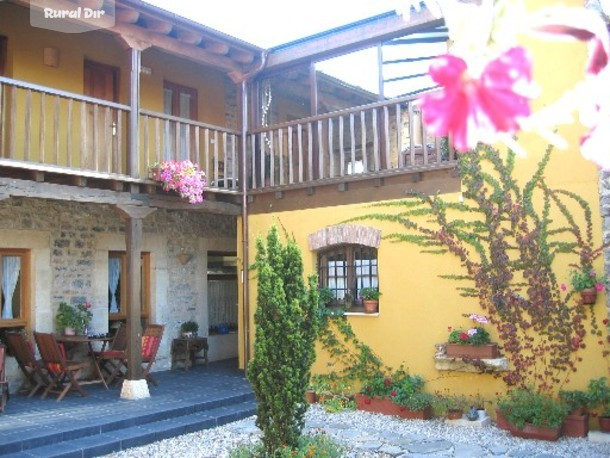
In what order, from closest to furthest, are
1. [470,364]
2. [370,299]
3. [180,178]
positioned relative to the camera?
[470,364]
[180,178]
[370,299]

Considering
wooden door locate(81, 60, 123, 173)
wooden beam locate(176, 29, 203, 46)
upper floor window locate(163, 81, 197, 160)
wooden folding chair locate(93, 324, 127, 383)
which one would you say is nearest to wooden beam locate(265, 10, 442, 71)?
wooden beam locate(176, 29, 203, 46)

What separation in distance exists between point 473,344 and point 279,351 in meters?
3.25

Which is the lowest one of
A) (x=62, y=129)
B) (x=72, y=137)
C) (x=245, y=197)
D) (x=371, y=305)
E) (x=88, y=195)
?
(x=371, y=305)

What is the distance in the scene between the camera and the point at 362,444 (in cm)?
663

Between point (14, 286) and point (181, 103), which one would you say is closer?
point (14, 286)

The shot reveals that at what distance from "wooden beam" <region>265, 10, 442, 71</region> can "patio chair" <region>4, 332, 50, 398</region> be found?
18.1 feet

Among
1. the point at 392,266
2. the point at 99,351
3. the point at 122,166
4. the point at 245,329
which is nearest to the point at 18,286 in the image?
the point at 99,351

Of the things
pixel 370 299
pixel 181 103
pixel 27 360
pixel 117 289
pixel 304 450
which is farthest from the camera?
pixel 181 103

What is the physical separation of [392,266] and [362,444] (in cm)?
282

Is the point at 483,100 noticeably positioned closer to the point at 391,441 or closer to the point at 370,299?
the point at 391,441

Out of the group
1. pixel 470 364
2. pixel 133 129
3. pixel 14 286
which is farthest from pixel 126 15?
pixel 470 364

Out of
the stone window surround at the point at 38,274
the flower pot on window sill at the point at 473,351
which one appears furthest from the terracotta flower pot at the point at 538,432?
the stone window surround at the point at 38,274

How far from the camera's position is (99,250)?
9.91 metres

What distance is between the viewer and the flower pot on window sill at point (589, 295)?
7.06 metres
